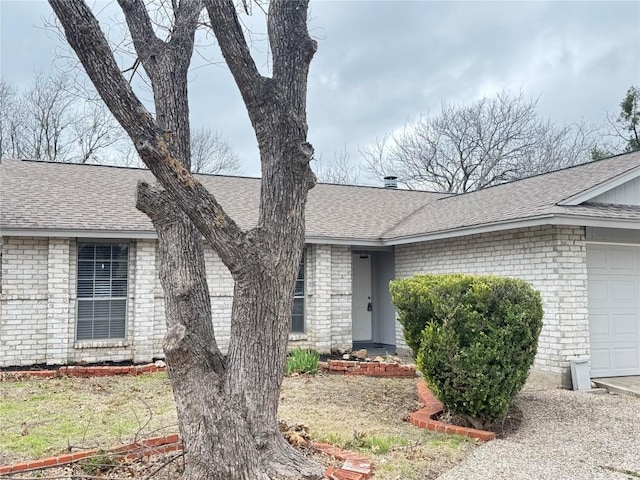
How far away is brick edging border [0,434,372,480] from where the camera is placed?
4.10 meters

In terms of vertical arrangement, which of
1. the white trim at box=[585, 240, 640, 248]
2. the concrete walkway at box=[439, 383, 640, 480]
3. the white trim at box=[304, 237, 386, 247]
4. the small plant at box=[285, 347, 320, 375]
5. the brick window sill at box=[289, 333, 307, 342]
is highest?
the white trim at box=[304, 237, 386, 247]

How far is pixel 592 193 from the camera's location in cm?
845

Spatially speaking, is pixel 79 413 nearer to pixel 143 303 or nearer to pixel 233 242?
pixel 143 303

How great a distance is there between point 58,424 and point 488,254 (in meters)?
6.94

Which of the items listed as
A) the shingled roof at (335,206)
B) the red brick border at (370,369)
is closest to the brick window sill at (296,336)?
the red brick border at (370,369)

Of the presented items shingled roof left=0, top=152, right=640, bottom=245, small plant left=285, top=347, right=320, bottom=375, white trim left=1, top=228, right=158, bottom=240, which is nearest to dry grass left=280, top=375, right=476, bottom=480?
small plant left=285, top=347, right=320, bottom=375

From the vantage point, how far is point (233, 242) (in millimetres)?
3832

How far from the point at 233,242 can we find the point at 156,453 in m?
2.11

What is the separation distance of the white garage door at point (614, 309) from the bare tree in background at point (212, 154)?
74.9 ft

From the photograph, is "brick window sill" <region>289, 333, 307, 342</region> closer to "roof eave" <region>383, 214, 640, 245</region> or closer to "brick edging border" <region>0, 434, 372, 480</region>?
"roof eave" <region>383, 214, 640, 245</region>

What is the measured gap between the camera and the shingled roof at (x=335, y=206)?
8.65 meters

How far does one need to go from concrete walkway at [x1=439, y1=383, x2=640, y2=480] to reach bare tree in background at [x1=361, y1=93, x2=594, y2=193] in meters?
19.8

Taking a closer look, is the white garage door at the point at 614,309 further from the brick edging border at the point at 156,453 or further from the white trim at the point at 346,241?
the brick edging border at the point at 156,453

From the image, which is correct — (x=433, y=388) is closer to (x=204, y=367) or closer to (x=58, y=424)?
(x=204, y=367)
